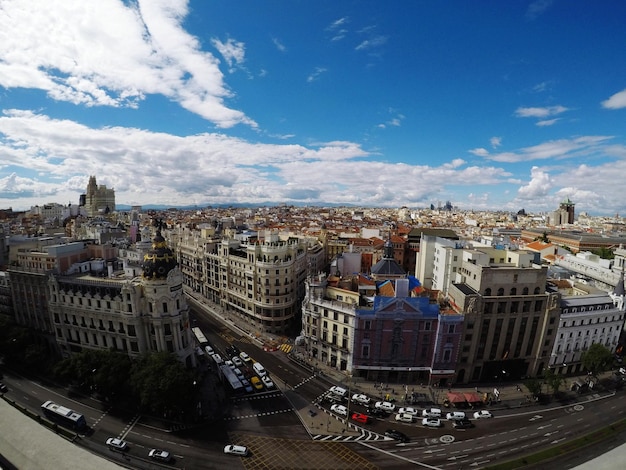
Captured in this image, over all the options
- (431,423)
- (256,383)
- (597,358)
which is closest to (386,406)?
(431,423)

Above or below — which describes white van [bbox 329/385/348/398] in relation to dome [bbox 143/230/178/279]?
below

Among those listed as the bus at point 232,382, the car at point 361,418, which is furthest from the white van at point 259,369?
the car at point 361,418

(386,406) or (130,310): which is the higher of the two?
(130,310)

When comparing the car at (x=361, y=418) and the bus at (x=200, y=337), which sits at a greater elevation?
the bus at (x=200, y=337)

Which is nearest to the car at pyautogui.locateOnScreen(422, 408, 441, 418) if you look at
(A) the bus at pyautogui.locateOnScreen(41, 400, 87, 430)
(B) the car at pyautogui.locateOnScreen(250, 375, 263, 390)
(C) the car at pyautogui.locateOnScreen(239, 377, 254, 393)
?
(B) the car at pyautogui.locateOnScreen(250, 375, 263, 390)

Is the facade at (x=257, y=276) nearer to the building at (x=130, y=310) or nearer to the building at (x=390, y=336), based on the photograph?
the building at (x=390, y=336)

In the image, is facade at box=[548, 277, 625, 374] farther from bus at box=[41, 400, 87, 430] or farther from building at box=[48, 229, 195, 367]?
bus at box=[41, 400, 87, 430]

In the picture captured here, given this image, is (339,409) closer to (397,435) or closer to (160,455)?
(397,435)
